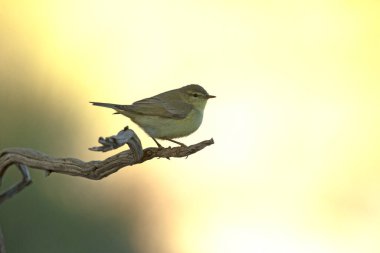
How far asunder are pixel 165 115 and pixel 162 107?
0.18ft

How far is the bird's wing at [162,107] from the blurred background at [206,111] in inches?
30.4

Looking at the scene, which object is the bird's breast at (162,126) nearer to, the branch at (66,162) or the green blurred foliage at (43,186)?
the green blurred foliage at (43,186)

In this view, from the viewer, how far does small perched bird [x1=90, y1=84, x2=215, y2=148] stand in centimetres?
212

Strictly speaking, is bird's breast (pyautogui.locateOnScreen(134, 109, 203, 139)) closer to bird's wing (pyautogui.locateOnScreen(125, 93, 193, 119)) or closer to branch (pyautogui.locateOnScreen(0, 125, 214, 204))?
bird's wing (pyautogui.locateOnScreen(125, 93, 193, 119))

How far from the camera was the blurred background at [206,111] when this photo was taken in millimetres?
3436

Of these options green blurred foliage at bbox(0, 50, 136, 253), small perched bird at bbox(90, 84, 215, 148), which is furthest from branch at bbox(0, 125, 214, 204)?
green blurred foliage at bbox(0, 50, 136, 253)

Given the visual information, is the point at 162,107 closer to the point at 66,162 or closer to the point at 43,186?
the point at 66,162

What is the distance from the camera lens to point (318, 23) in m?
4.43

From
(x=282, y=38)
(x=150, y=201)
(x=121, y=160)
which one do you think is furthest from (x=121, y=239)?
(x=121, y=160)

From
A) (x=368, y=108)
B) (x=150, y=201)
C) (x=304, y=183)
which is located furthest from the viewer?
(x=368, y=108)

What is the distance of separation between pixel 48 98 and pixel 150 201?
0.96 m

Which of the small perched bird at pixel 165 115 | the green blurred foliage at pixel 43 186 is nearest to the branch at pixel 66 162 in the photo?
the small perched bird at pixel 165 115

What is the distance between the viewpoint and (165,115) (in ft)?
7.11

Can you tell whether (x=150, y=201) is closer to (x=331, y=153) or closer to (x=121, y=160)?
(x=331, y=153)
